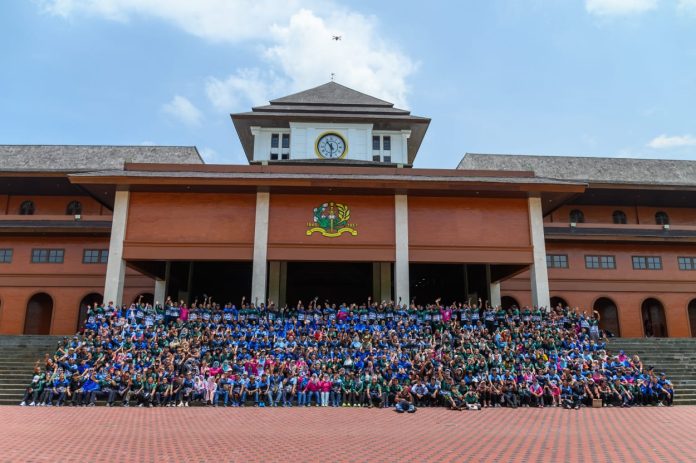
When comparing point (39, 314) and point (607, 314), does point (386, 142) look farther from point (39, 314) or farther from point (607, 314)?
point (39, 314)

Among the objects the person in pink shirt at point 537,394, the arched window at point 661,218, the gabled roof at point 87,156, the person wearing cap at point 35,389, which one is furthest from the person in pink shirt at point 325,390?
the arched window at point 661,218

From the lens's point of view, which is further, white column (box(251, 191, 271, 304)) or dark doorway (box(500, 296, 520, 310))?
dark doorway (box(500, 296, 520, 310))

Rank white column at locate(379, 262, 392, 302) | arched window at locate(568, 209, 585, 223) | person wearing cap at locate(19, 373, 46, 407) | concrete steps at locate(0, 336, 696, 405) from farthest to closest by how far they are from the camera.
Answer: arched window at locate(568, 209, 585, 223)
white column at locate(379, 262, 392, 302)
concrete steps at locate(0, 336, 696, 405)
person wearing cap at locate(19, 373, 46, 407)

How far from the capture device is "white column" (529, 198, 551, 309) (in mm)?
26781

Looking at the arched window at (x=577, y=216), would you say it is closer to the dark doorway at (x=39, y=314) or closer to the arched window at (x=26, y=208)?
the dark doorway at (x=39, y=314)

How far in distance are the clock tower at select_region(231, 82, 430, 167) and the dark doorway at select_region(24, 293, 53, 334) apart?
54.2 feet

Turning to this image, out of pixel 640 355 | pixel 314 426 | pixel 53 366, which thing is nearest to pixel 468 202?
pixel 640 355

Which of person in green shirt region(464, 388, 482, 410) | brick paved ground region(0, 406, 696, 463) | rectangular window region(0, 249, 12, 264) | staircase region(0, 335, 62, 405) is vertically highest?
rectangular window region(0, 249, 12, 264)

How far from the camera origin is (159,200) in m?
27.4

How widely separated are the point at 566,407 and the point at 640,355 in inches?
305

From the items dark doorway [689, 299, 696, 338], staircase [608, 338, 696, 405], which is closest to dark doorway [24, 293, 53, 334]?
staircase [608, 338, 696, 405]

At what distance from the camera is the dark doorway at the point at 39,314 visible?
1351 inches

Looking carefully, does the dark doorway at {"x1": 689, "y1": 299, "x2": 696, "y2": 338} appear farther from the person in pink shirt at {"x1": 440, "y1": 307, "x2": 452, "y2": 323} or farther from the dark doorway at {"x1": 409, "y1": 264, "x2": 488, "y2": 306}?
the person in pink shirt at {"x1": 440, "y1": 307, "x2": 452, "y2": 323}

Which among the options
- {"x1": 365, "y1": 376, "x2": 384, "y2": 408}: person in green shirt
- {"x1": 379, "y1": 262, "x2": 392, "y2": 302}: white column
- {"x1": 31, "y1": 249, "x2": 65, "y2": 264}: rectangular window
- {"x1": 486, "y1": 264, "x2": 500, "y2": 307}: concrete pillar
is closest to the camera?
{"x1": 365, "y1": 376, "x2": 384, "y2": 408}: person in green shirt
